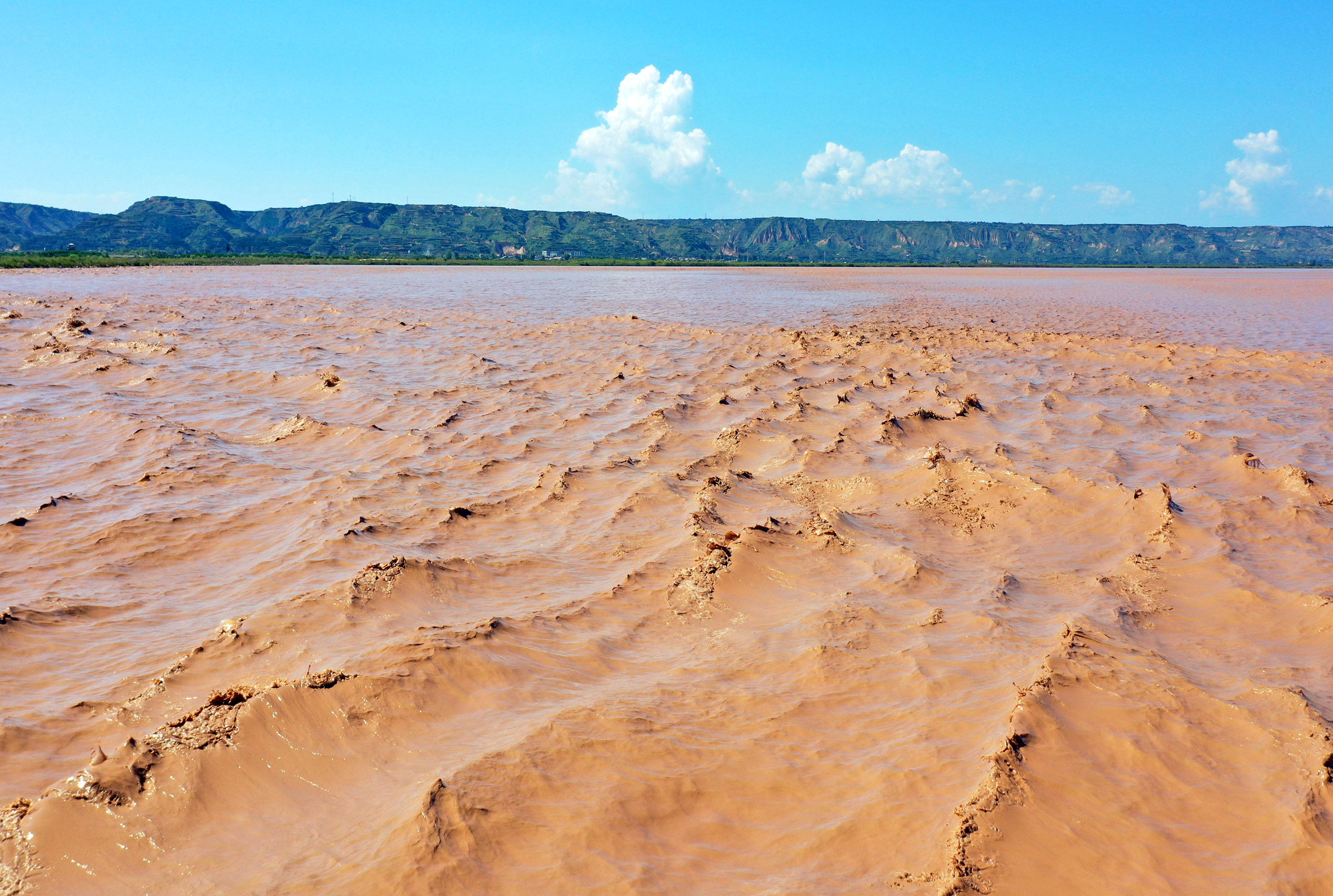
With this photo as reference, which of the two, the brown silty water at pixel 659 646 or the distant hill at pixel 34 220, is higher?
the distant hill at pixel 34 220

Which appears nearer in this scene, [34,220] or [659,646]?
[659,646]

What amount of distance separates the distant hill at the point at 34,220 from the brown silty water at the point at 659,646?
20112 centimetres

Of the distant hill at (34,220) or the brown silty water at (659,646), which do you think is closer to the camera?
the brown silty water at (659,646)

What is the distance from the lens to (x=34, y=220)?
587ft

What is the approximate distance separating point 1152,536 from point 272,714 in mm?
6395

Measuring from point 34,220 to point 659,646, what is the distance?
235847mm

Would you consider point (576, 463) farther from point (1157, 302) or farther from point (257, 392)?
point (1157, 302)

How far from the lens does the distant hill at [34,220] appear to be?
165m

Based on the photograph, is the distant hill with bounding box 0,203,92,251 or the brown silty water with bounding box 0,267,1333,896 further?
the distant hill with bounding box 0,203,92,251

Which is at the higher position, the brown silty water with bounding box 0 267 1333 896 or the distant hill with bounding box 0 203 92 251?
the distant hill with bounding box 0 203 92 251

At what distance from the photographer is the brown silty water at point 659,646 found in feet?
9.42

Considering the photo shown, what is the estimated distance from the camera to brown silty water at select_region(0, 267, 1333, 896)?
2.87 m

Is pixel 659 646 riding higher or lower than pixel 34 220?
lower

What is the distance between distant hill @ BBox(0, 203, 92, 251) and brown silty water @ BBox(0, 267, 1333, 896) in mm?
201124
